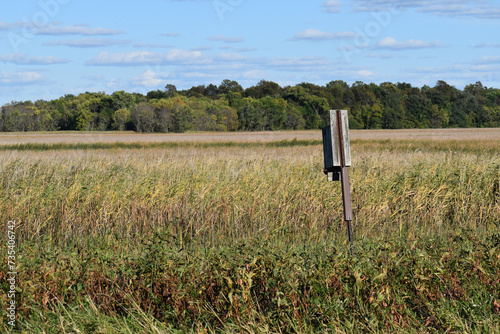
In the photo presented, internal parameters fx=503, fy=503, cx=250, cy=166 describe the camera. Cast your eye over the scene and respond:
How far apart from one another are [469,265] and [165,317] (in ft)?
11.1

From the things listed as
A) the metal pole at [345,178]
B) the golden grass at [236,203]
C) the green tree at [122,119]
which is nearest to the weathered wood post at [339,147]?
the metal pole at [345,178]

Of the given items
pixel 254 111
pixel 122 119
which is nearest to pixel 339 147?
pixel 122 119

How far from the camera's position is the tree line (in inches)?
3533

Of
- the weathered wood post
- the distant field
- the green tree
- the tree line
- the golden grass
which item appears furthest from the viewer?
the green tree

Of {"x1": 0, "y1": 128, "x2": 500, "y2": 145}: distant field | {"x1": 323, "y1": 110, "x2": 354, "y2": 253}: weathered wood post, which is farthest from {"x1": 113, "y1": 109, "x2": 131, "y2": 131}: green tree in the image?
{"x1": 323, "y1": 110, "x2": 354, "y2": 253}: weathered wood post

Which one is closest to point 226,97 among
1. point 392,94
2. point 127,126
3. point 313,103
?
point 313,103

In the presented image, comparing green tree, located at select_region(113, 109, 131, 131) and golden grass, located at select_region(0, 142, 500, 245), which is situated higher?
green tree, located at select_region(113, 109, 131, 131)

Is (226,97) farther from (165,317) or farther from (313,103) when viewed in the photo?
(165,317)

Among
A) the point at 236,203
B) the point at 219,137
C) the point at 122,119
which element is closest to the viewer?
the point at 236,203

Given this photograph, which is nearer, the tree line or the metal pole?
the metal pole

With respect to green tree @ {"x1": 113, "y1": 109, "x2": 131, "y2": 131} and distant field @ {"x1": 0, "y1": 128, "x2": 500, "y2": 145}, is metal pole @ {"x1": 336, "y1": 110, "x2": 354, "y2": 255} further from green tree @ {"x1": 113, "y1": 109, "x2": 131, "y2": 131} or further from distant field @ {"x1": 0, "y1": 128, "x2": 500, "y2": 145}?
green tree @ {"x1": 113, "y1": 109, "x2": 131, "y2": 131}

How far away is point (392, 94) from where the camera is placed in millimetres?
112688

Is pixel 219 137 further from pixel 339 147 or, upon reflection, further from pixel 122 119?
pixel 339 147

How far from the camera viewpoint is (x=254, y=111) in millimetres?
98125
